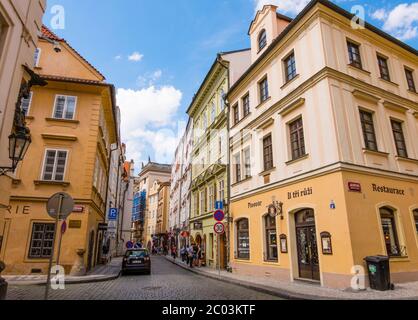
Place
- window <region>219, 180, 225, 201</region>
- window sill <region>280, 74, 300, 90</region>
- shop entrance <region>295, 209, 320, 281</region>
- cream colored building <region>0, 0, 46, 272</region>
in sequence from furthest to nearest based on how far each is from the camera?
window <region>219, 180, 225, 201</region>
window sill <region>280, 74, 300, 90</region>
shop entrance <region>295, 209, 320, 281</region>
cream colored building <region>0, 0, 46, 272</region>

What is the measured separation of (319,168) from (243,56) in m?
13.7

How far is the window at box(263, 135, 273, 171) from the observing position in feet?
50.6

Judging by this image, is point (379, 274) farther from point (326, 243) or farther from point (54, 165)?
point (54, 165)

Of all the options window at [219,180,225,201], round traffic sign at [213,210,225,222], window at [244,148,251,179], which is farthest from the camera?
window at [219,180,225,201]

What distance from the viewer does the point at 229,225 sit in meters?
18.8

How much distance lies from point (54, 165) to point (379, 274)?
16.0 m

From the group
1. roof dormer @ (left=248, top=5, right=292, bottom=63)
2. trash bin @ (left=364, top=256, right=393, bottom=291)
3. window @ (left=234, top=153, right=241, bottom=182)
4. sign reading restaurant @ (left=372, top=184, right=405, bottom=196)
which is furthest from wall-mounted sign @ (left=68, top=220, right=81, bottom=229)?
roof dormer @ (left=248, top=5, right=292, bottom=63)

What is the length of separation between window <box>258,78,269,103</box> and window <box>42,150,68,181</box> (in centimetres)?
1177

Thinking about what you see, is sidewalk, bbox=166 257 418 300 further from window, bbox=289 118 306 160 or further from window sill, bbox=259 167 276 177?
window sill, bbox=259 167 276 177

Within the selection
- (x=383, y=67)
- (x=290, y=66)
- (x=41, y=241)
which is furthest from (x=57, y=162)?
(x=383, y=67)

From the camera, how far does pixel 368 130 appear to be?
12.7 metres

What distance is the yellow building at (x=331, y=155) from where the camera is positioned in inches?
426

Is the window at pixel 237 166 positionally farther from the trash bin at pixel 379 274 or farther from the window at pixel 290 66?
the trash bin at pixel 379 274

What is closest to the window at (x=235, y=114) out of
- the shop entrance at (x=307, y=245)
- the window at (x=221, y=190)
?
the window at (x=221, y=190)
